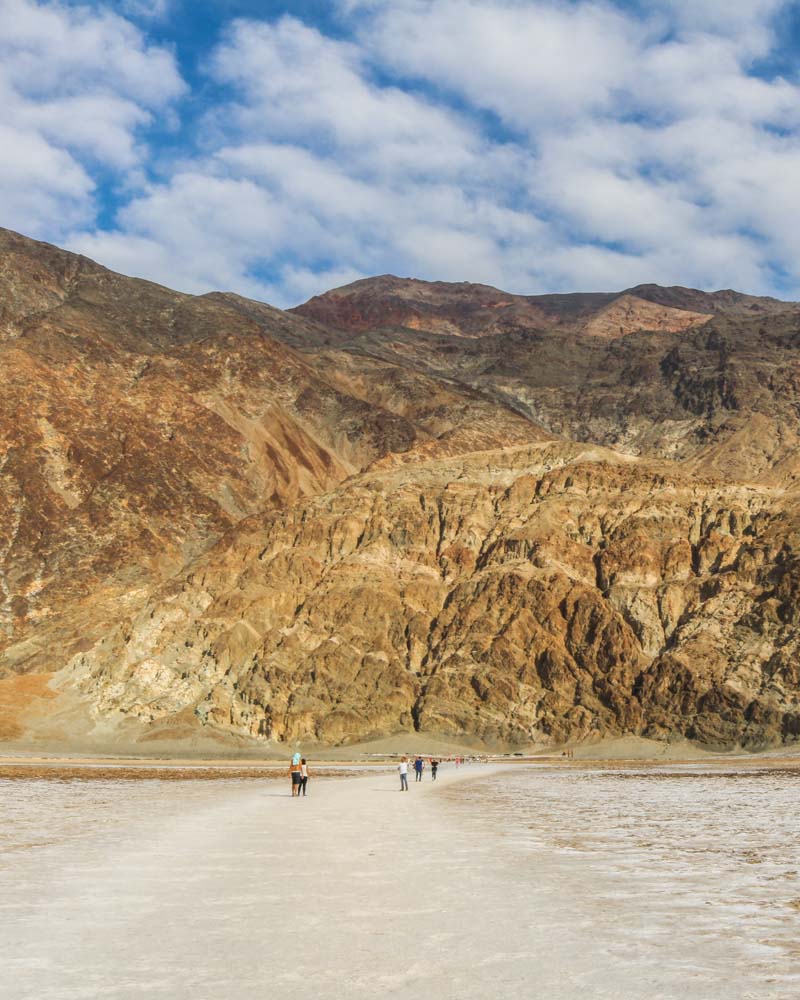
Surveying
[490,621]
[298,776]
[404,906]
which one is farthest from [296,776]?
[490,621]

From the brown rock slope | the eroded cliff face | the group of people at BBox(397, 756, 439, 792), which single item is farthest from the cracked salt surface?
the brown rock slope

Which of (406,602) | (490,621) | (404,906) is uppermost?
(406,602)

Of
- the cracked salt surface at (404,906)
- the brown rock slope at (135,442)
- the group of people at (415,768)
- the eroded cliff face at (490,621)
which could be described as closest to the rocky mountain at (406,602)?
the eroded cliff face at (490,621)

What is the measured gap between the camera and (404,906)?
469 inches

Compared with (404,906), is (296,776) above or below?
below

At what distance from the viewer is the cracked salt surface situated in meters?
8.24

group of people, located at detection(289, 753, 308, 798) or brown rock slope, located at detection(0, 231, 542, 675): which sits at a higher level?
brown rock slope, located at detection(0, 231, 542, 675)

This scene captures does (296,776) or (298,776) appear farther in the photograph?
(298,776)

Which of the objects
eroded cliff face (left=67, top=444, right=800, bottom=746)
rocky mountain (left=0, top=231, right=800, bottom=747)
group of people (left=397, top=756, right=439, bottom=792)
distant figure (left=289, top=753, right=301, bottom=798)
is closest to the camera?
distant figure (left=289, top=753, right=301, bottom=798)

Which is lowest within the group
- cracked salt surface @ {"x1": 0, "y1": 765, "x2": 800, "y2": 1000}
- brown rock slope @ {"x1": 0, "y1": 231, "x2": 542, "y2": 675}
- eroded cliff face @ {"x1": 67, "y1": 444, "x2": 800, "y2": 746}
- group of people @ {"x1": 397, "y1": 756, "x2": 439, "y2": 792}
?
group of people @ {"x1": 397, "y1": 756, "x2": 439, "y2": 792}

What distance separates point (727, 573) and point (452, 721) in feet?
94.9

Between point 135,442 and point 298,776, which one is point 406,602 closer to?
point 298,776

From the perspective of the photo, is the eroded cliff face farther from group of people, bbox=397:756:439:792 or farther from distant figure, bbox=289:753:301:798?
distant figure, bbox=289:753:301:798

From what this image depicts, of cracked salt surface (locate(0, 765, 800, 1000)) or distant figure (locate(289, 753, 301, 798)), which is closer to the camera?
cracked salt surface (locate(0, 765, 800, 1000))
